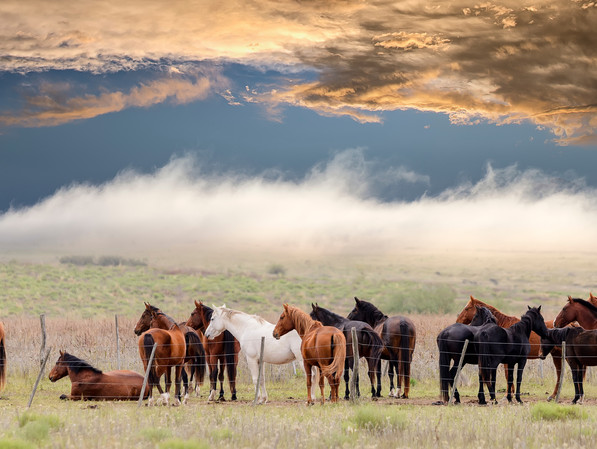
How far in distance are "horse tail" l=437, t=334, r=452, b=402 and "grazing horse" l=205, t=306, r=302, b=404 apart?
9.86 ft

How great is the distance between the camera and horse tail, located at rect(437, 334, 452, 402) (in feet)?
51.5

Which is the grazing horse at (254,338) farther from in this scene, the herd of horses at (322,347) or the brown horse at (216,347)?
the brown horse at (216,347)

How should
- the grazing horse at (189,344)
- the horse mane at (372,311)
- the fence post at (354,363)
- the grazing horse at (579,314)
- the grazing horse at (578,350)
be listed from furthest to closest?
the horse mane at (372,311)
the grazing horse at (579,314)
the grazing horse at (189,344)
the grazing horse at (578,350)
the fence post at (354,363)

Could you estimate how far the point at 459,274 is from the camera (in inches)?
4441

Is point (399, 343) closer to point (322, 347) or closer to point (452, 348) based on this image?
point (452, 348)

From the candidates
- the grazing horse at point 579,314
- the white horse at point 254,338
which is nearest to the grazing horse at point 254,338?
the white horse at point 254,338

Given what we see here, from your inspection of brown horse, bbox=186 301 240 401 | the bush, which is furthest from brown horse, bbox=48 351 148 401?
the bush

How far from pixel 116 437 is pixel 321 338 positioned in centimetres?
558

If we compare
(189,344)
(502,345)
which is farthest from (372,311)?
(189,344)

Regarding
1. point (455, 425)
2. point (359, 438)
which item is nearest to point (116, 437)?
point (359, 438)

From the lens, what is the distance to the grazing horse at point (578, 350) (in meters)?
15.8

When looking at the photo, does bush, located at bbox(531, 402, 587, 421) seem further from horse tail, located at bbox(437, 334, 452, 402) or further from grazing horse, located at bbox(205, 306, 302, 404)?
grazing horse, located at bbox(205, 306, 302, 404)

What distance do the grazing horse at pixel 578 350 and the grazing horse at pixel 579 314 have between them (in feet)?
2.64

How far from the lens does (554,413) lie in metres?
12.6
